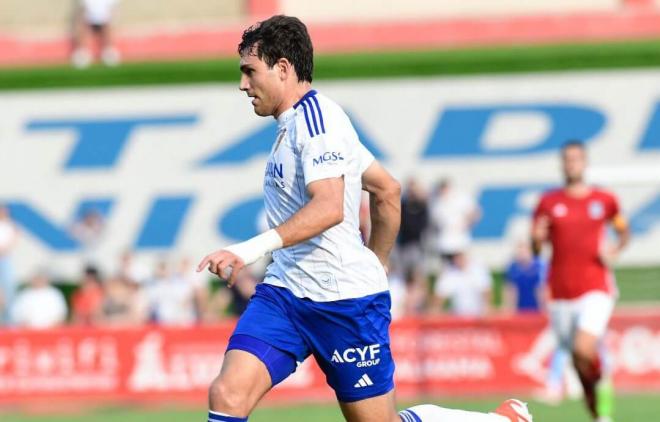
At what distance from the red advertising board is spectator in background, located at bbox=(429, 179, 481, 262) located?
3.94m

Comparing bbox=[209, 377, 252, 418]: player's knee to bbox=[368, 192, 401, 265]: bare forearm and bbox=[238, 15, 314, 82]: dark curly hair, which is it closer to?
bbox=[368, 192, 401, 265]: bare forearm

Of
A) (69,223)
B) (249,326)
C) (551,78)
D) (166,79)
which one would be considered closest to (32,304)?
(69,223)

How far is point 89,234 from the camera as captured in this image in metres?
22.1

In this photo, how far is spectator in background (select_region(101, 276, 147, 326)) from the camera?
699 inches

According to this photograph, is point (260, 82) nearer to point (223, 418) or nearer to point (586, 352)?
point (223, 418)

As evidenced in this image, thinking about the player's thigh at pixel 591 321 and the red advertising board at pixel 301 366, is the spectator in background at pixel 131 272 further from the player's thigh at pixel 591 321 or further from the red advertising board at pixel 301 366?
the player's thigh at pixel 591 321

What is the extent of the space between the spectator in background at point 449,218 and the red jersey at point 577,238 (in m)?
7.96

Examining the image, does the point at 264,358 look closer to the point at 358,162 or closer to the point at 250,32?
the point at 358,162

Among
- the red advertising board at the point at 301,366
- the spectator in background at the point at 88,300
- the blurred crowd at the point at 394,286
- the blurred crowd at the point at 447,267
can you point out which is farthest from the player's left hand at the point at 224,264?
the spectator in background at the point at 88,300

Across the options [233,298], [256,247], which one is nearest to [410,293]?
[233,298]

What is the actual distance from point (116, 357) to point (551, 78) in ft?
32.4

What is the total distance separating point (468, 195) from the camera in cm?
2233

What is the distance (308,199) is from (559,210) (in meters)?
5.45

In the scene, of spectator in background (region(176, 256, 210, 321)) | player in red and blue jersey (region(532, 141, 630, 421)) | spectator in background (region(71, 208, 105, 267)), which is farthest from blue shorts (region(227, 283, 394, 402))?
spectator in background (region(71, 208, 105, 267))
